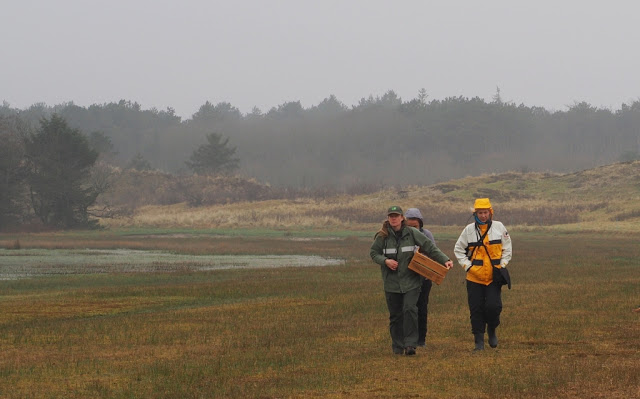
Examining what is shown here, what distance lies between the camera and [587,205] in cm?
9362

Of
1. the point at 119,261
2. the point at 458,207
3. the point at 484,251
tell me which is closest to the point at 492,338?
the point at 484,251

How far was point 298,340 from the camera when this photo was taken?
52.5 feet

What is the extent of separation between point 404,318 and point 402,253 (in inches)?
37.1

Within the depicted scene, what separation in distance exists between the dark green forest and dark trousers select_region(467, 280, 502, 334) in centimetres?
13904

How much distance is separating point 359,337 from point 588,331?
154 inches

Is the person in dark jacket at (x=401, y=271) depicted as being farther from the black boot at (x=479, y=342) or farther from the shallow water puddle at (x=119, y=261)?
the shallow water puddle at (x=119, y=261)

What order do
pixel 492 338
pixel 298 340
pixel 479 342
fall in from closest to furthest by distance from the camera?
pixel 479 342 → pixel 492 338 → pixel 298 340

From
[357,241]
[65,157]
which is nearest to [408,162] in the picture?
[65,157]

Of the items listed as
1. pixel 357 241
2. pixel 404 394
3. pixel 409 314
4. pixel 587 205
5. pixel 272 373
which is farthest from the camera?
pixel 587 205

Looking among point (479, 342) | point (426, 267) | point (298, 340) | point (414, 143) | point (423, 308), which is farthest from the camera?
point (414, 143)

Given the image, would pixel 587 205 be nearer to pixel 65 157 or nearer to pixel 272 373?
pixel 65 157

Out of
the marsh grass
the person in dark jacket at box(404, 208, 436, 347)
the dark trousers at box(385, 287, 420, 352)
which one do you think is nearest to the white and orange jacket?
the person in dark jacket at box(404, 208, 436, 347)

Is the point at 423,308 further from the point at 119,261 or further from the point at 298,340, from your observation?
the point at 119,261

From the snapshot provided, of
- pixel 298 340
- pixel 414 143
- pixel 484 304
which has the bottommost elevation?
pixel 298 340
